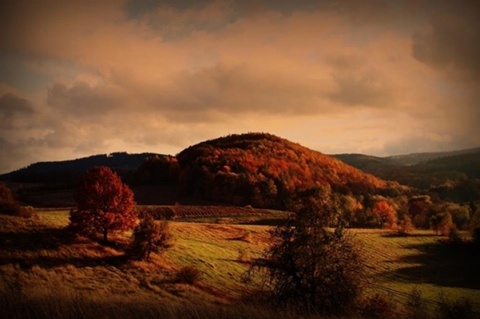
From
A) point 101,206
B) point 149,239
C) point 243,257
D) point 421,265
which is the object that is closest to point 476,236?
point 421,265

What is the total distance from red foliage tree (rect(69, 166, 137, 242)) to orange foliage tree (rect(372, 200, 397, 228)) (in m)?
94.9

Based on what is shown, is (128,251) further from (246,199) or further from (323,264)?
(246,199)

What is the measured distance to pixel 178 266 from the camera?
56500mm

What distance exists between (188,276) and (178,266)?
245 inches

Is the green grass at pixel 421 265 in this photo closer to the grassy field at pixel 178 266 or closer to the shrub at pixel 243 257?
the grassy field at pixel 178 266

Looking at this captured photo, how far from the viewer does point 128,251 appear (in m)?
57.7

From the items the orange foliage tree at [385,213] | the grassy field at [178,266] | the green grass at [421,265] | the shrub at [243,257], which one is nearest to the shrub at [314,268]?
the grassy field at [178,266]

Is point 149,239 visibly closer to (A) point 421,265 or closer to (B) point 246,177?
(A) point 421,265

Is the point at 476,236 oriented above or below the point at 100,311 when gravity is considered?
below

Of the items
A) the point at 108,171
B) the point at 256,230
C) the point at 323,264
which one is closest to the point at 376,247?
the point at 256,230

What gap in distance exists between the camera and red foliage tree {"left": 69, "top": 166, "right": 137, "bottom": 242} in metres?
60.4

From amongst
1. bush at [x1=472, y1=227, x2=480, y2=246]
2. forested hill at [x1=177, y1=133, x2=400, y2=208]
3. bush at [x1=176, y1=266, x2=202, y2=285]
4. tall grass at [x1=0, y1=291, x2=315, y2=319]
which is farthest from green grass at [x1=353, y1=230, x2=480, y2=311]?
tall grass at [x1=0, y1=291, x2=315, y2=319]

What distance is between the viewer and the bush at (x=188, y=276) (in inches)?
1984

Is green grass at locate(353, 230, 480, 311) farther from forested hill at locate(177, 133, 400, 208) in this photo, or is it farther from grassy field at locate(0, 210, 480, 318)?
forested hill at locate(177, 133, 400, 208)
